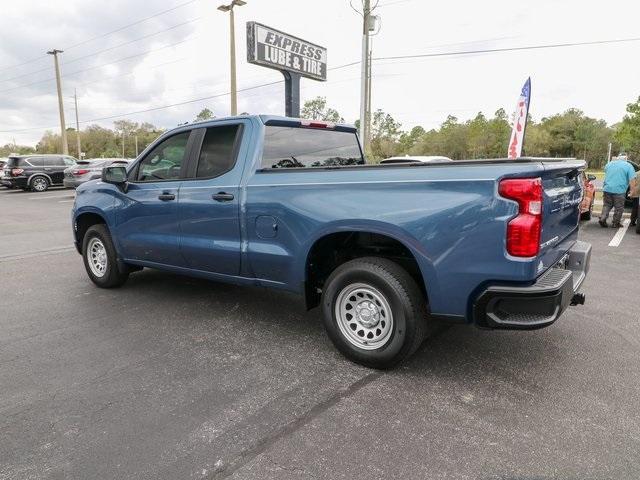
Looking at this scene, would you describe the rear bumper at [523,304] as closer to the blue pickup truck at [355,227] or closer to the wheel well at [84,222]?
the blue pickup truck at [355,227]

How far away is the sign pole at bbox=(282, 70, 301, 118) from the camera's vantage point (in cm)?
1416

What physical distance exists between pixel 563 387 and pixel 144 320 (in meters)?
3.55

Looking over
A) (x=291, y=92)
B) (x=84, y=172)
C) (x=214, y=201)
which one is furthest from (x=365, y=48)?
(x=214, y=201)

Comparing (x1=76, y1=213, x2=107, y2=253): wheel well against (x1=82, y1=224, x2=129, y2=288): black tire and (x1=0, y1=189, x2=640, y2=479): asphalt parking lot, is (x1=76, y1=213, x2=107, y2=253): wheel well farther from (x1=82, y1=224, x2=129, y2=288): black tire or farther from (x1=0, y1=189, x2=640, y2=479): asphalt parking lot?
(x1=0, y1=189, x2=640, y2=479): asphalt parking lot

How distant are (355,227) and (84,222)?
3.99m

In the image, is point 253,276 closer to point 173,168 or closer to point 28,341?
point 173,168

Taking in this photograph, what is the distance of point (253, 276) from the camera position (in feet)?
13.3

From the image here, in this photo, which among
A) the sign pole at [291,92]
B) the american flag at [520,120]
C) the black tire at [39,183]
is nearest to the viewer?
the american flag at [520,120]

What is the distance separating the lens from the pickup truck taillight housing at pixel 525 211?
272 centimetres

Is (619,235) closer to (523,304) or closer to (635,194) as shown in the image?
(635,194)

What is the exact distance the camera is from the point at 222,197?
4.08 meters

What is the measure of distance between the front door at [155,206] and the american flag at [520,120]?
277 inches

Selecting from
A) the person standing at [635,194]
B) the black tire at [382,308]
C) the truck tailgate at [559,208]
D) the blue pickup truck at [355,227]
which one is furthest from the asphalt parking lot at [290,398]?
the person standing at [635,194]

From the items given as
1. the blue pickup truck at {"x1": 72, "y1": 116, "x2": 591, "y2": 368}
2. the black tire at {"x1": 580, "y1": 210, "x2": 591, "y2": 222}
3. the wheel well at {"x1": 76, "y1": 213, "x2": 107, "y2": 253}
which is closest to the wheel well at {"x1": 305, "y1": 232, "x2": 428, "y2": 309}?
the blue pickup truck at {"x1": 72, "y1": 116, "x2": 591, "y2": 368}
